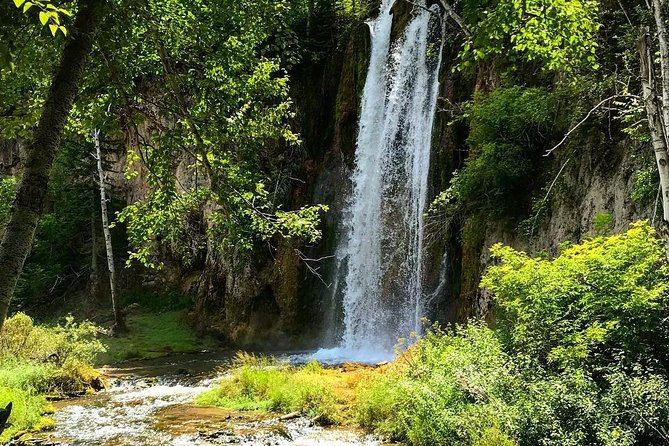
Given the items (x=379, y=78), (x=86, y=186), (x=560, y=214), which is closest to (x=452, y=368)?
(x=560, y=214)

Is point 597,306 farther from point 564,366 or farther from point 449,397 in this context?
point 449,397

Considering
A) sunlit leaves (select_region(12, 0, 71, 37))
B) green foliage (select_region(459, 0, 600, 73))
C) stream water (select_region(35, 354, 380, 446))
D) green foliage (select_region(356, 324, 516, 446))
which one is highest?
green foliage (select_region(459, 0, 600, 73))

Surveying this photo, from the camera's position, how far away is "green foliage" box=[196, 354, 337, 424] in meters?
8.58

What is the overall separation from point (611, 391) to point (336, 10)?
894 inches

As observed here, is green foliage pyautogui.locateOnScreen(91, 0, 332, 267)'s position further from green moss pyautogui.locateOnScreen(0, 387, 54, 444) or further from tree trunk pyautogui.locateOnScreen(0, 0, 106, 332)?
green moss pyautogui.locateOnScreen(0, 387, 54, 444)

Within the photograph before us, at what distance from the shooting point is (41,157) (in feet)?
12.4

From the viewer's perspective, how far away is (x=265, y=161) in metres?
21.1

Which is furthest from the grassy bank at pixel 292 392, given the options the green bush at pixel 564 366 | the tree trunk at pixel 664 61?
the tree trunk at pixel 664 61

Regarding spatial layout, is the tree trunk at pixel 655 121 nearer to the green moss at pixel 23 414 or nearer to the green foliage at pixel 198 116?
the green foliage at pixel 198 116

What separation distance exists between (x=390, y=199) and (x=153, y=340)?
10.7m

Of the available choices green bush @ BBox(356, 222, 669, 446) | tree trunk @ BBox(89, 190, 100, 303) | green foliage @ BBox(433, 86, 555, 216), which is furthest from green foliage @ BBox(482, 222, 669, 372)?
tree trunk @ BBox(89, 190, 100, 303)

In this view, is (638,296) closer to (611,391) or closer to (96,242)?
(611,391)

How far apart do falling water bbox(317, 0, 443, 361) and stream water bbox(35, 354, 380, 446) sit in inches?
248

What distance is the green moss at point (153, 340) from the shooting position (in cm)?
1850
